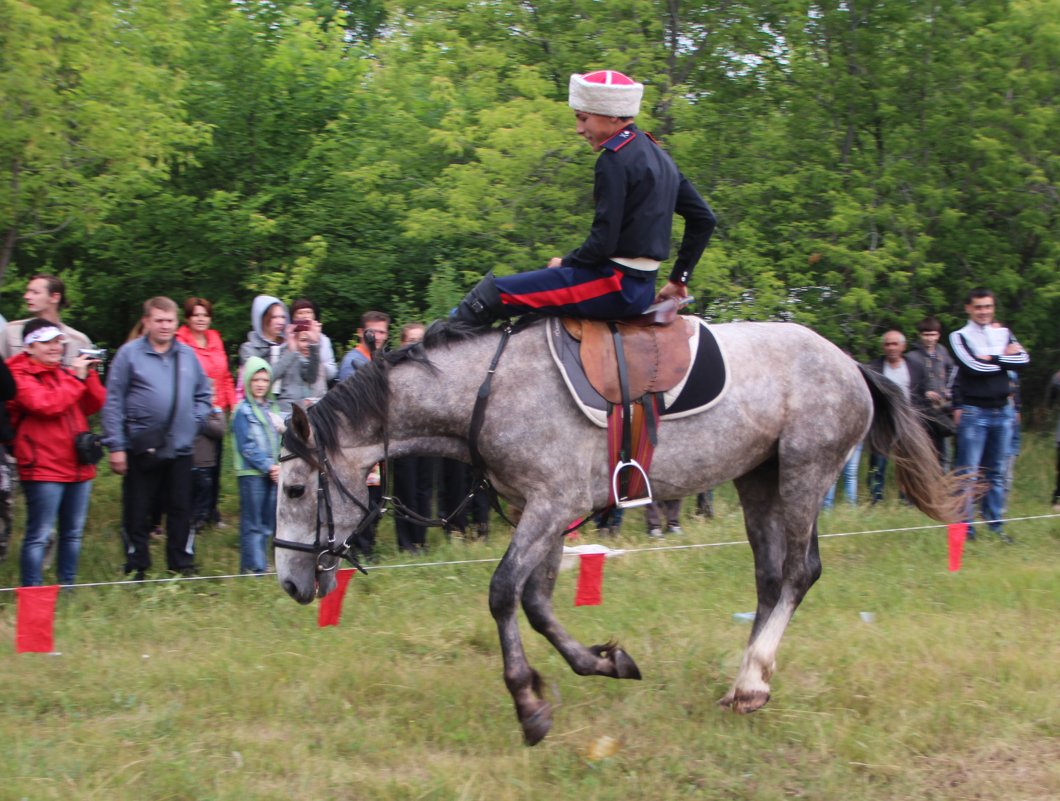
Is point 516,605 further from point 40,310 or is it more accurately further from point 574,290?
point 40,310

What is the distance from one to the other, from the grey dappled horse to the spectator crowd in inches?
19.8

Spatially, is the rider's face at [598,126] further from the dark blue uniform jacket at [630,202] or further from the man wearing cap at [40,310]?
the man wearing cap at [40,310]

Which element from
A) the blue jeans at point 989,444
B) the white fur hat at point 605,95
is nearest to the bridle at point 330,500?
the white fur hat at point 605,95

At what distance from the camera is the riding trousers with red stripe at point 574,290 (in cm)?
529

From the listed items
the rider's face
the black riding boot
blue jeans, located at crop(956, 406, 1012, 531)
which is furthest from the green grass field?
the rider's face

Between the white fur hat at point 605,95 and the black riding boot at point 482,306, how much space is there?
91 centimetres

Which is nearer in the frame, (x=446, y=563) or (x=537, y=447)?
(x=537, y=447)

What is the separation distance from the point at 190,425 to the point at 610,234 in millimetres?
4201

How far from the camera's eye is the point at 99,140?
37.1 ft

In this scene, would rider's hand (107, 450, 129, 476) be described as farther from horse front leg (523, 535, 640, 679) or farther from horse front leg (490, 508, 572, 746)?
horse front leg (490, 508, 572, 746)

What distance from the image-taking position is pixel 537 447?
5.20 meters

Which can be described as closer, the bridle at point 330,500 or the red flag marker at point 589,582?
the bridle at point 330,500

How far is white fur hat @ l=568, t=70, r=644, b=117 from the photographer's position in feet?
17.0

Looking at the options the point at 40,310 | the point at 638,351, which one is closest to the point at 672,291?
the point at 638,351
